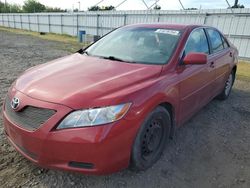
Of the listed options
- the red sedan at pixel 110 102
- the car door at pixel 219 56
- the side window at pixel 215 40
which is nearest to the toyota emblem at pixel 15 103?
the red sedan at pixel 110 102

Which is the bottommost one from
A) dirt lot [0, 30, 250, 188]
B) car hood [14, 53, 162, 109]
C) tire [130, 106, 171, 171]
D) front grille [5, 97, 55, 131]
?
dirt lot [0, 30, 250, 188]

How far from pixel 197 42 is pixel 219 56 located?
2.91 feet

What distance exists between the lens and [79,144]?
78.6 inches

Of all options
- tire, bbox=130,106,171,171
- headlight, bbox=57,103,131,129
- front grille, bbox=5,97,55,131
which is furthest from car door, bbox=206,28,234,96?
front grille, bbox=5,97,55,131

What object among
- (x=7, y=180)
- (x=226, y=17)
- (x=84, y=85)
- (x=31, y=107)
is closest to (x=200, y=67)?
(x=84, y=85)

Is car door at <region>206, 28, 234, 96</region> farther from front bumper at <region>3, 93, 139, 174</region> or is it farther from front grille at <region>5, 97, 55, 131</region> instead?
front grille at <region>5, 97, 55, 131</region>

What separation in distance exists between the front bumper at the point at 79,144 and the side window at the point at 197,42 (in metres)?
1.66

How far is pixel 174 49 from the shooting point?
9.99 feet

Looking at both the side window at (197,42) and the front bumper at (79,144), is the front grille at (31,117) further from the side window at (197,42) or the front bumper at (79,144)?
the side window at (197,42)

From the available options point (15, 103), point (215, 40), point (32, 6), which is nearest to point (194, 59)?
point (215, 40)

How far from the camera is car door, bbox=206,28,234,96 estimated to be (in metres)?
4.12

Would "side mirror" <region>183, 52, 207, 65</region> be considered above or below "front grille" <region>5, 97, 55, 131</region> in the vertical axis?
above

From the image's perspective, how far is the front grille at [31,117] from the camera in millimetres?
2078

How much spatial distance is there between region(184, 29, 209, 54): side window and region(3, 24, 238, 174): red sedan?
18 millimetres
